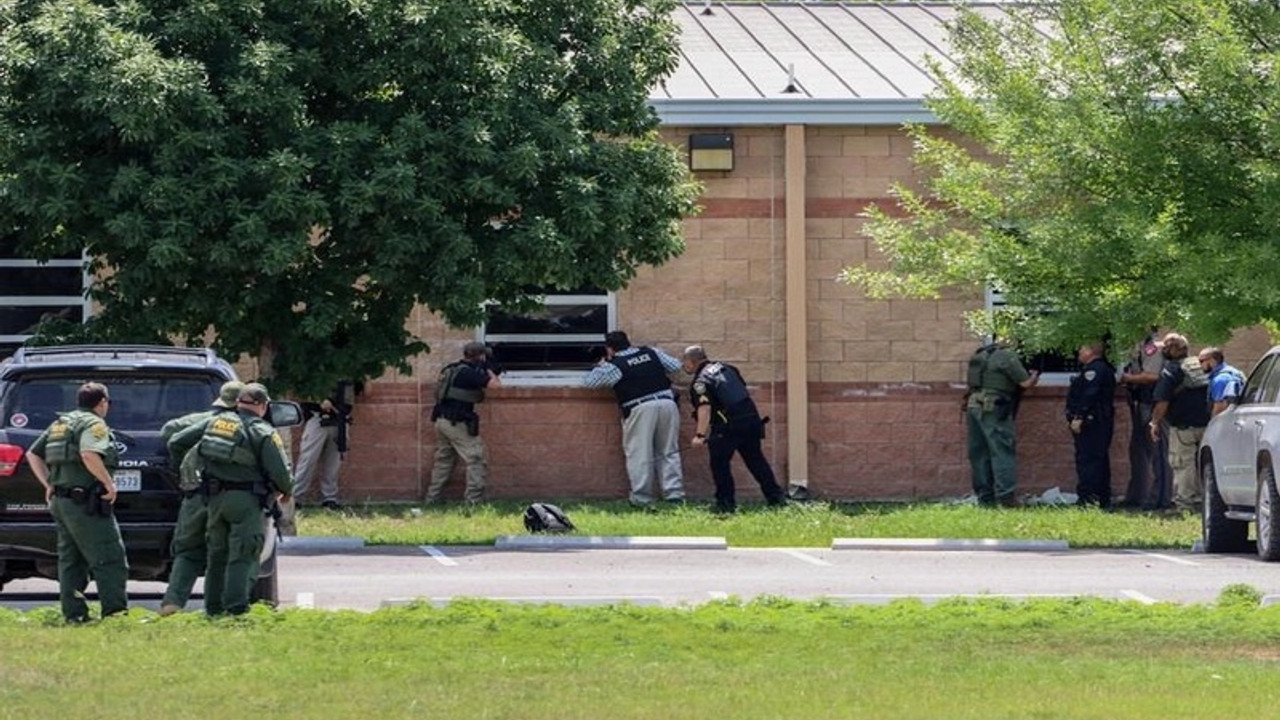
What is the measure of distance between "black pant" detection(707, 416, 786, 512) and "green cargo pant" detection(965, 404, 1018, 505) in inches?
94.9

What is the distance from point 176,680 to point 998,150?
1197 cm

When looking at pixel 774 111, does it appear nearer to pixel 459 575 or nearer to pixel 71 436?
pixel 459 575

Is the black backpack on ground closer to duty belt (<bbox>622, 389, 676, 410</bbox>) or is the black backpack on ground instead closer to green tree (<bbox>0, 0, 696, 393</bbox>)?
green tree (<bbox>0, 0, 696, 393</bbox>)

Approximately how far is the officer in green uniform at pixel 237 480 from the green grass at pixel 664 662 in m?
0.32

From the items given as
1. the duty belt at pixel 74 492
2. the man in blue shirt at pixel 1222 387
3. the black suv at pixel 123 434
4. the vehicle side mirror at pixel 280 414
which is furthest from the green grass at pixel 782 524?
the duty belt at pixel 74 492

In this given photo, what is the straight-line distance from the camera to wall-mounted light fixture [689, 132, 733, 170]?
27.0 m

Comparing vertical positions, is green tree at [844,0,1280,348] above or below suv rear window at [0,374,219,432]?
above

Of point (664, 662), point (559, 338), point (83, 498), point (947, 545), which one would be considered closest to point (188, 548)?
point (83, 498)

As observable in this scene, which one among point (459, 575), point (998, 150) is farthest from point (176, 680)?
point (998, 150)

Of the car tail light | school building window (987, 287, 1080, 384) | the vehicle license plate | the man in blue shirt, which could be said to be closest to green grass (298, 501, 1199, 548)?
the man in blue shirt

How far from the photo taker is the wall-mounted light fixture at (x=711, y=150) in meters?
27.0

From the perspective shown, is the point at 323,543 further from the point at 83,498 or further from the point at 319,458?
the point at 83,498

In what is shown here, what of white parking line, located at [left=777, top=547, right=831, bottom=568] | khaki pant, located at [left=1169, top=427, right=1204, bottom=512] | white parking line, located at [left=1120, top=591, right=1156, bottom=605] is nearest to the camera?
white parking line, located at [left=1120, top=591, right=1156, bottom=605]

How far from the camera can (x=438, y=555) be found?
20375 mm
